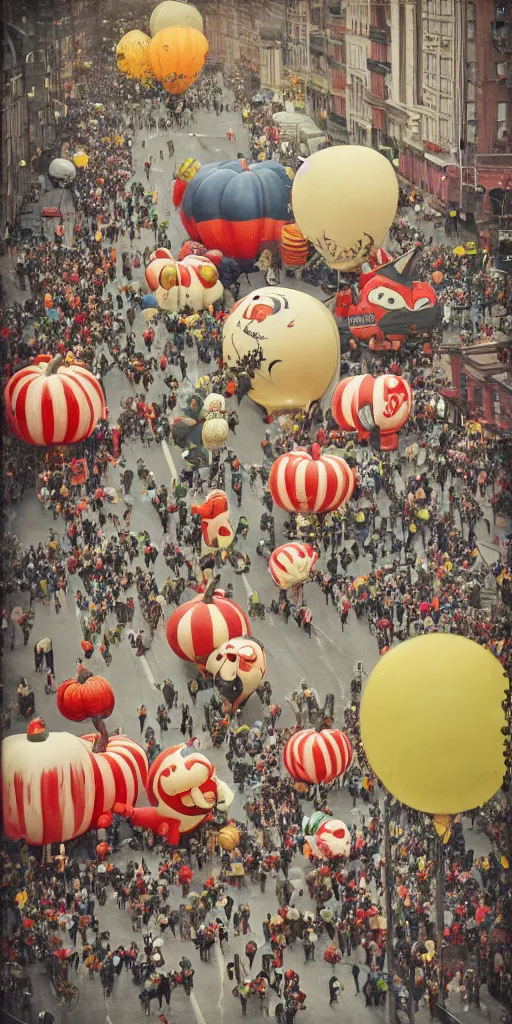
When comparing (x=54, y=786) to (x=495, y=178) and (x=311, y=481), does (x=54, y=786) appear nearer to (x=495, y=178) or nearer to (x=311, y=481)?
(x=311, y=481)

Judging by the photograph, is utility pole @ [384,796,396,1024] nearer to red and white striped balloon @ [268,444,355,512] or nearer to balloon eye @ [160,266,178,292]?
red and white striped balloon @ [268,444,355,512]

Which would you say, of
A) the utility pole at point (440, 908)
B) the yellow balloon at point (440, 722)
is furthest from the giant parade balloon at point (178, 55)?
the utility pole at point (440, 908)

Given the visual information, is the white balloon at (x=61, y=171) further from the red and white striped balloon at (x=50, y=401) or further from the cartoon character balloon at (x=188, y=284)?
the red and white striped balloon at (x=50, y=401)

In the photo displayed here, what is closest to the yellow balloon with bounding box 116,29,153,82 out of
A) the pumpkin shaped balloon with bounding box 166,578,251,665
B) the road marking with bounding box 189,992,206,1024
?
the pumpkin shaped balloon with bounding box 166,578,251,665

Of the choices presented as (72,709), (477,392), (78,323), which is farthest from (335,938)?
(78,323)

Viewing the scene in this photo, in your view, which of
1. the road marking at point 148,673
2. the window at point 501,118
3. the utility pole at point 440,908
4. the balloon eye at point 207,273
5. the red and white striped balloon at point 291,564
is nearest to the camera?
the utility pole at point 440,908

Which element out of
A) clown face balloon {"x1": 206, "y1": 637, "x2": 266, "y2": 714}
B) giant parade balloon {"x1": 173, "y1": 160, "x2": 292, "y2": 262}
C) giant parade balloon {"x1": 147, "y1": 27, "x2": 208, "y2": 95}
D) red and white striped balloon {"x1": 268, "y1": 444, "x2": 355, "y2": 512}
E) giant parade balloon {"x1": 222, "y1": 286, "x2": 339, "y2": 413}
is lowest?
clown face balloon {"x1": 206, "y1": 637, "x2": 266, "y2": 714}
